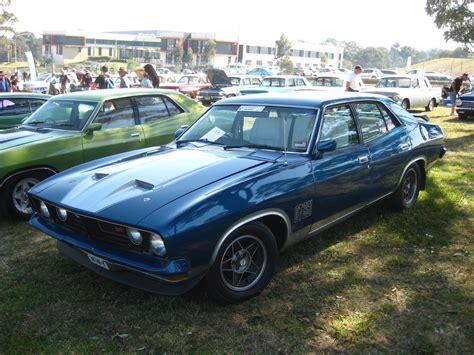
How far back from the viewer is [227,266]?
3.61m

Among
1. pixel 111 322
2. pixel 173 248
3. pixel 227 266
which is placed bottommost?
pixel 111 322

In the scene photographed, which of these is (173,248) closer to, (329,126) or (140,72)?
(329,126)

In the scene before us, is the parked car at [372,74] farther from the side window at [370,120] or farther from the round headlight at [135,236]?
the round headlight at [135,236]

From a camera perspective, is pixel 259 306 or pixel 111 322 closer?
pixel 111 322

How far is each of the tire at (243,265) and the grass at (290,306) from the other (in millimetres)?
127

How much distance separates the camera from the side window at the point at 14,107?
859cm

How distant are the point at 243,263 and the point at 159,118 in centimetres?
411

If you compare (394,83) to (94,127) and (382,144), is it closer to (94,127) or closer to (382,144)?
(382,144)

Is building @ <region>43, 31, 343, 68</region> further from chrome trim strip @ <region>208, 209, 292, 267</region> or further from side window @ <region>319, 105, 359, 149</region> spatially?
chrome trim strip @ <region>208, 209, 292, 267</region>

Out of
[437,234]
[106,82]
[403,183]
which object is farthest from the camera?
[106,82]

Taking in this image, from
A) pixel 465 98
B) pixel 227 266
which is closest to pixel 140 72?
pixel 465 98

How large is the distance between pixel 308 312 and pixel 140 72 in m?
14.1

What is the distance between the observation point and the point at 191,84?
22062mm

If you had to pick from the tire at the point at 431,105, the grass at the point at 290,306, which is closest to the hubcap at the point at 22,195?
the grass at the point at 290,306
